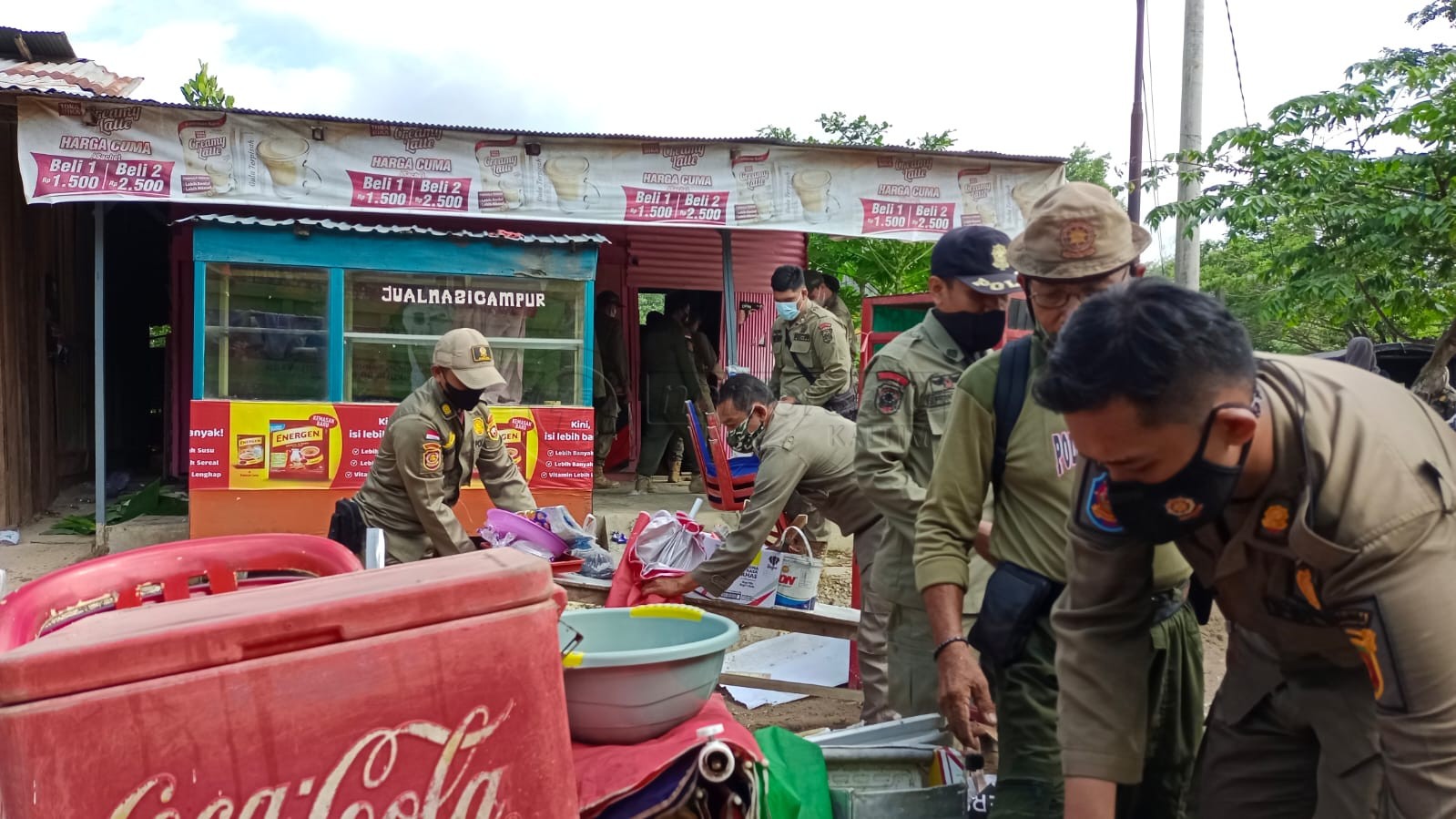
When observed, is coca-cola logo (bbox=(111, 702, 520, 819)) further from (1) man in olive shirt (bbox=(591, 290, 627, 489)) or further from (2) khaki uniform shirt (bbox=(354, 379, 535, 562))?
(1) man in olive shirt (bbox=(591, 290, 627, 489))

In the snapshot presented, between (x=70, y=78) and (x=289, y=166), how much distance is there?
1869 millimetres

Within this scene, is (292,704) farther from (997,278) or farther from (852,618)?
(852,618)

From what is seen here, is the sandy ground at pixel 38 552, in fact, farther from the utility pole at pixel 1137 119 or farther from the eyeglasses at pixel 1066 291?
the utility pole at pixel 1137 119

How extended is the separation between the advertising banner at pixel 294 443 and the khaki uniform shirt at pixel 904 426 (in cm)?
480

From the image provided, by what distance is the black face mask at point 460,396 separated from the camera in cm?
432

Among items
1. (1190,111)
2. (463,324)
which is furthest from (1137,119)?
(463,324)

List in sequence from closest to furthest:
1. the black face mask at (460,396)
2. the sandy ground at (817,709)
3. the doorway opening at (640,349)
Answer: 1. the black face mask at (460,396)
2. the sandy ground at (817,709)
3. the doorway opening at (640,349)

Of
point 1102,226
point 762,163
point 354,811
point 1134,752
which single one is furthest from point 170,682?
point 762,163

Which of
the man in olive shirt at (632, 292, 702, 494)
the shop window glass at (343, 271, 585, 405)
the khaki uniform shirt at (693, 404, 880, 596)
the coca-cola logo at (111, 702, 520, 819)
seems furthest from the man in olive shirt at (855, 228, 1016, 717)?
the man in olive shirt at (632, 292, 702, 494)

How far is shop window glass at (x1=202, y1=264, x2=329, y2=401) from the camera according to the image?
291 inches

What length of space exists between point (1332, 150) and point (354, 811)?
26.0 ft

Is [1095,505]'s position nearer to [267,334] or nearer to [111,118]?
[267,334]

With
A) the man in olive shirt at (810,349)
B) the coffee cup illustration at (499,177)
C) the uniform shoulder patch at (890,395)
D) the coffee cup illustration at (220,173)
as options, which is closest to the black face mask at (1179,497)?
the uniform shoulder patch at (890,395)

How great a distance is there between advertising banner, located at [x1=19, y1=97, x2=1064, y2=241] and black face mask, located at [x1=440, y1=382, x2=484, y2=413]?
3918 millimetres
